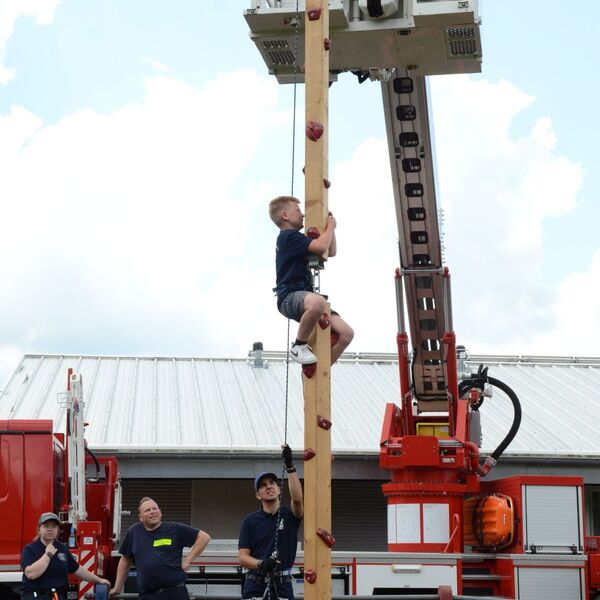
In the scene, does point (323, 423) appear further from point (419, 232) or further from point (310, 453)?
point (419, 232)

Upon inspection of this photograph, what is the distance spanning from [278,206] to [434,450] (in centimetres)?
728

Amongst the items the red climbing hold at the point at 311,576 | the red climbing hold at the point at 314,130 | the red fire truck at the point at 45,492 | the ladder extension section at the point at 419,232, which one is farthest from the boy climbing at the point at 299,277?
the red fire truck at the point at 45,492

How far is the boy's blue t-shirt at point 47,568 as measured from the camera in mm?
10422

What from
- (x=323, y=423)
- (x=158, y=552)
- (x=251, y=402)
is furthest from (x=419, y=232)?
(x=251, y=402)

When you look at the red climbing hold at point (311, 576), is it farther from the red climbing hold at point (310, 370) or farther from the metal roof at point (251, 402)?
the metal roof at point (251, 402)

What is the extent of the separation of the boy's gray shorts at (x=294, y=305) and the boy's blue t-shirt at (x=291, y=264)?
6 cm

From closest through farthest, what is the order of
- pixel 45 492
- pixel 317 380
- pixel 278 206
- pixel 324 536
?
pixel 324 536 < pixel 317 380 < pixel 278 206 < pixel 45 492

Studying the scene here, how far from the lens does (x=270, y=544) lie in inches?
322

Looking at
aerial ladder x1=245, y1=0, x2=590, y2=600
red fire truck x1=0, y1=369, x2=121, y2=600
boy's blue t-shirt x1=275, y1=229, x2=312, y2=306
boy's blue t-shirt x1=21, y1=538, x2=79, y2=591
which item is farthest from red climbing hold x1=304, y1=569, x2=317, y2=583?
red fire truck x1=0, y1=369, x2=121, y2=600

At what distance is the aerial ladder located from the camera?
37.4 ft

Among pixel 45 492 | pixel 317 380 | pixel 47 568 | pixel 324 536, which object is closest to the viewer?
pixel 324 536

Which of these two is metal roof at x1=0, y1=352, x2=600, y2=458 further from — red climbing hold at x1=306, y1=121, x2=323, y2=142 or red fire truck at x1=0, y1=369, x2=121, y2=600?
red climbing hold at x1=306, y1=121, x2=323, y2=142

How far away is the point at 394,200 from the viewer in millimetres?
13641

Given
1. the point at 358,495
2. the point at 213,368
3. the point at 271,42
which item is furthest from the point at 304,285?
the point at 213,368
